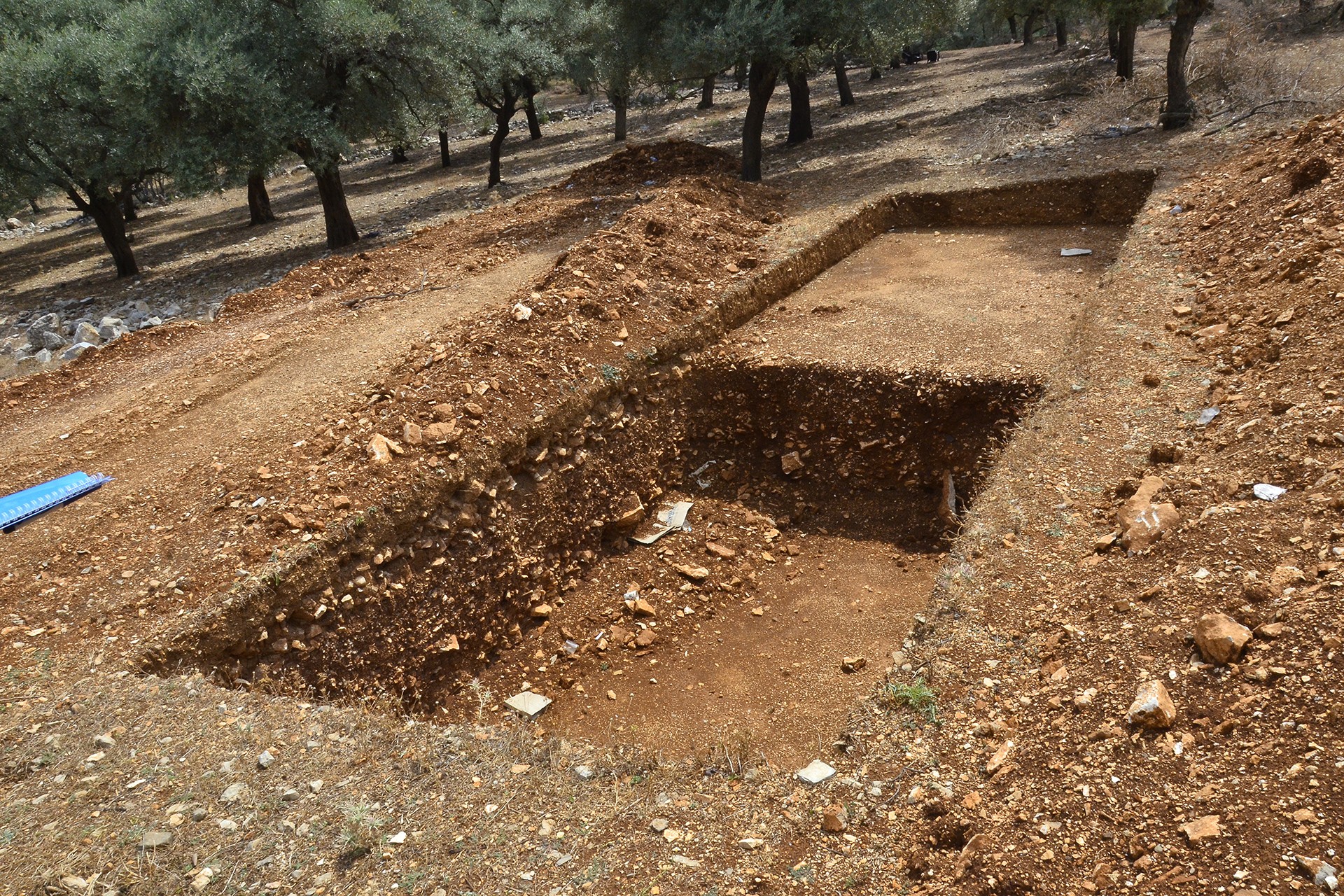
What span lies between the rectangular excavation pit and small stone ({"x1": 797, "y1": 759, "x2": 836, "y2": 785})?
3.18 ft

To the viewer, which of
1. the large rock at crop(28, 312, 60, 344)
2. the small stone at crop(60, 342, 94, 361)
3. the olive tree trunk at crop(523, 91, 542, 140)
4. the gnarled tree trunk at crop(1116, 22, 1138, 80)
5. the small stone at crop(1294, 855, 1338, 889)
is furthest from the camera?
the olive tree trunk at crop(523, 91, 542, 140)

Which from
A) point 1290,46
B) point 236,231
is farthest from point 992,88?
point 236,231

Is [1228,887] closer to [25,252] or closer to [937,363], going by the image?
[937,363]

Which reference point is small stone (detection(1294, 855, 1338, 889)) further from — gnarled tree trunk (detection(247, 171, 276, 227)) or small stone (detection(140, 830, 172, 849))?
gnarled tree trunk (detection(247, 171, 276, 227))

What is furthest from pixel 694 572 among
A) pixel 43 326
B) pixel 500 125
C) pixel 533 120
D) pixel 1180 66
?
pixel 533 120

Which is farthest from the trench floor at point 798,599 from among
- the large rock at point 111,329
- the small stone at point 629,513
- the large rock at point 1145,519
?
the large rock at point 111,329

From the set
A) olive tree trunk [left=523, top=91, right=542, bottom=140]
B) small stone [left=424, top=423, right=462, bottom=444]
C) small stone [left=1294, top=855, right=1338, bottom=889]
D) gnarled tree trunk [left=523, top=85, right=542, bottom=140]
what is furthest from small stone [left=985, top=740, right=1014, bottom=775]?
olive tree trunk [left=523, top=91, right=542, bottom=140]

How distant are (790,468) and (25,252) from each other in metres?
23.9

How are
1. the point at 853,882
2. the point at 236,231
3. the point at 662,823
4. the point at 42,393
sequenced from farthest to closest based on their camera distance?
the point at 236,231 < the point at 42,393 < the point at 662,823 < the point at 853,882

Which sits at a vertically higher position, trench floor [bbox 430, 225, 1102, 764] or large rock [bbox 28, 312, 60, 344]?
large rock [bbox 28, 312, 60, 344]

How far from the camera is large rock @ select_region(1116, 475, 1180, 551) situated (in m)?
5.13

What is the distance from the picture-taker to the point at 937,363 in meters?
8.49

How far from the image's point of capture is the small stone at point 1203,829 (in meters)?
3.20

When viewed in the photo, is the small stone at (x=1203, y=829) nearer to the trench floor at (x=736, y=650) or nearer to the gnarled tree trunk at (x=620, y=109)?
the trench floor at (x=736, y=650)
